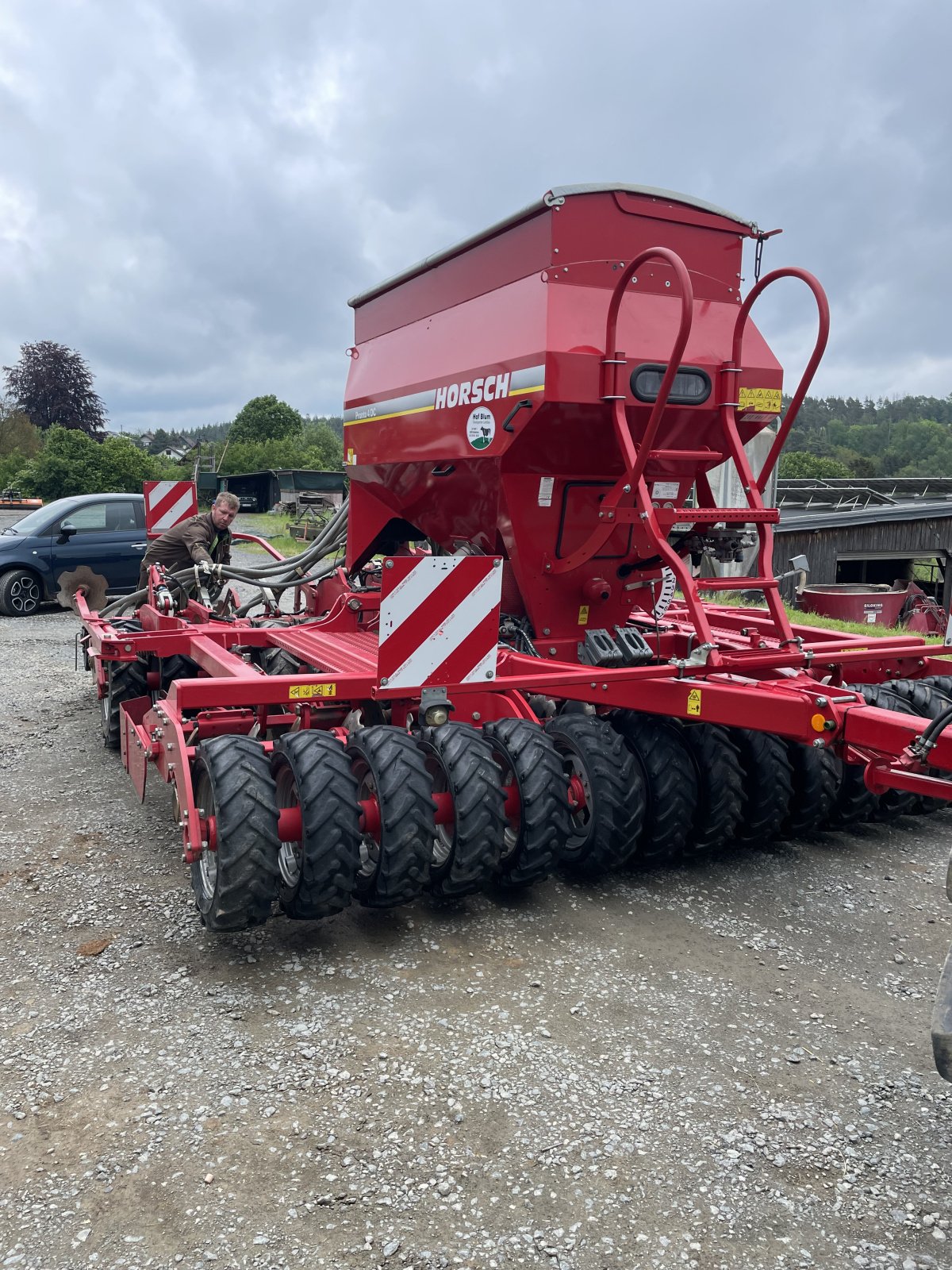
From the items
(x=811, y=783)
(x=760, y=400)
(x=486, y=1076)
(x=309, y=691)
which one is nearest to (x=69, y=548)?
(x=309, y=691)

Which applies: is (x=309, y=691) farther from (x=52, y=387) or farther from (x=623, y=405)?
(x=52, y=387)

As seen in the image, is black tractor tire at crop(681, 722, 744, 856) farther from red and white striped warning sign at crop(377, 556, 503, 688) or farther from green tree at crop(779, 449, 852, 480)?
green tree at crop(779, 449, 852, 480)

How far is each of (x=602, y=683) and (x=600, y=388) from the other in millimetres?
1361

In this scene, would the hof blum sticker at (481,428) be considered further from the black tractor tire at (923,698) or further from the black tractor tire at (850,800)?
the black tractor tire at (923,698)

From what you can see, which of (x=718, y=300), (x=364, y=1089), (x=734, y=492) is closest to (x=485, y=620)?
(x=364, y=1089)

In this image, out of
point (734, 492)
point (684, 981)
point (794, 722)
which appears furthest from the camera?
point (734, 492)

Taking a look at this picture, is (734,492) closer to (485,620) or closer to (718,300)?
(718,300)

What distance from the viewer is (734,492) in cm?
944

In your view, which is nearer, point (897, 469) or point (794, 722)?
point (794, 722)

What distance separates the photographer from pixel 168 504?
802cm

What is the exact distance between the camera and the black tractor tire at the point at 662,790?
3.98 meters

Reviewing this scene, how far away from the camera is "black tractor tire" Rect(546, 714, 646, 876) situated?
3816 millimetres

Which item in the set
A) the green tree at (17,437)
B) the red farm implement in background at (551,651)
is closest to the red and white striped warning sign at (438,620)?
the red farm implement in background at (551,651)

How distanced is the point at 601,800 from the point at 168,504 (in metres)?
5.54
